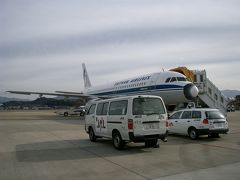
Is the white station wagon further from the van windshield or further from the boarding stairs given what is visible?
the boarding stairs

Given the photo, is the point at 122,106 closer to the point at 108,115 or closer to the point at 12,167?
the point at 108,115

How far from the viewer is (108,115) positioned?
43.8 feet

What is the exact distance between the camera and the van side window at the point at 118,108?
1225 centimetres

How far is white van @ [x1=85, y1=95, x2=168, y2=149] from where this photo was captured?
11711mm

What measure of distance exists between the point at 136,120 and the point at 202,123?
466 cm

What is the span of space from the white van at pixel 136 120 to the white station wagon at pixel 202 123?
325 centimetres

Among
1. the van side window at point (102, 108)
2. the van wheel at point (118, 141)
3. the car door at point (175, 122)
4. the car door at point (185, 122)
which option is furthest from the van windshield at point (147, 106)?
the car door at point (175, 122)

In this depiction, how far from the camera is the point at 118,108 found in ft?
41.7

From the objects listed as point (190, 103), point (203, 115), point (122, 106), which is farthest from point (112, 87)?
point (122, 106)

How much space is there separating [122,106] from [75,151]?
2376 mm

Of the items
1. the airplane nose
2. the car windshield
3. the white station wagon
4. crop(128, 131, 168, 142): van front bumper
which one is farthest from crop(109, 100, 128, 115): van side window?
the airplane nose

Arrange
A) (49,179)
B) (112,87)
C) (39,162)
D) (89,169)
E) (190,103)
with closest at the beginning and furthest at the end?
(49,179), (89,169), (39,162), (190,103), (112,87)

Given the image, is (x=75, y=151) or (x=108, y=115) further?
(x=108, y=115)

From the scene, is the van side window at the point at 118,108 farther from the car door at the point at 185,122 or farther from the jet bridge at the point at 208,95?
the jet bridge at the point at 208,95
